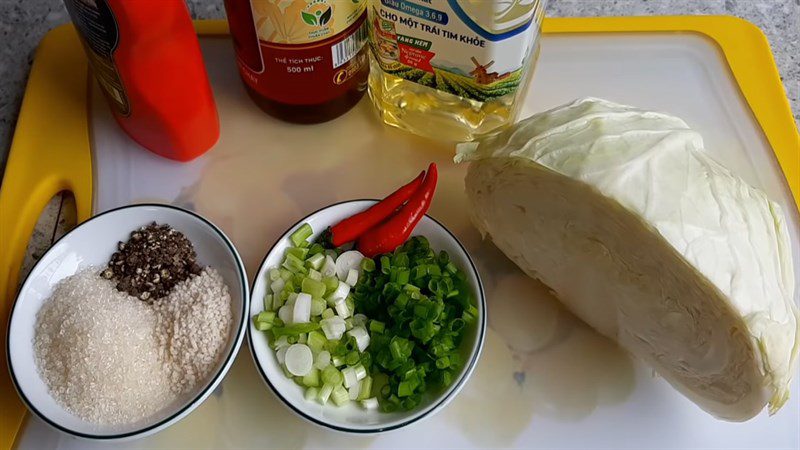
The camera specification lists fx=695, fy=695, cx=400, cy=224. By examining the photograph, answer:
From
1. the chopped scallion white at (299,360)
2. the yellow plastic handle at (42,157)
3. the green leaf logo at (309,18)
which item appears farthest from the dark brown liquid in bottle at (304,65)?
the chopped scallion white at (299,360)

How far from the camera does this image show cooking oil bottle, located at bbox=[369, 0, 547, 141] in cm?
84

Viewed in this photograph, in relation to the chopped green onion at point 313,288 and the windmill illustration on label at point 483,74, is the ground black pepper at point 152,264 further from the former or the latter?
the windmill illustration on label at point 483,74

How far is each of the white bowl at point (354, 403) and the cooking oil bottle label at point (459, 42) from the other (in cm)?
20

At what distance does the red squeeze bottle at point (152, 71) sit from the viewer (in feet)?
2.70

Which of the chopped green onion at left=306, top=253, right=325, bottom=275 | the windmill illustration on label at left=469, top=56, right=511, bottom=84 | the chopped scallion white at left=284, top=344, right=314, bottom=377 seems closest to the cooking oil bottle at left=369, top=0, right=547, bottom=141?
the windmill illustration on label at left=469, top=56, right=511, bottom=84

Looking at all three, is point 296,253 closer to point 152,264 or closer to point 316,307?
point 316,307

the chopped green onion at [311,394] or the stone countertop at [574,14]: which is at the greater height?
the stone countertop at [574,14]

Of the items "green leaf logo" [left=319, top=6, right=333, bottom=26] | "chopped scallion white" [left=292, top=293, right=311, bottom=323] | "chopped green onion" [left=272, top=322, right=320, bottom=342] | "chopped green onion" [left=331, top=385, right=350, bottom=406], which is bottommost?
"chopped green onion" [left=331, top=385, right=350, bottom=406]

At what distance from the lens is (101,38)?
2.79ft

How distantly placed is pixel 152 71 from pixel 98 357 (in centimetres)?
36

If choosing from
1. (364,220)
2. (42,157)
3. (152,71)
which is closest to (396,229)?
(364,220)

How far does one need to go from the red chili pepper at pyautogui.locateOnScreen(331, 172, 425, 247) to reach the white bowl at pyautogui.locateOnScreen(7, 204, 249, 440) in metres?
0.13

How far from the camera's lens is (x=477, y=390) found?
874 millimetres

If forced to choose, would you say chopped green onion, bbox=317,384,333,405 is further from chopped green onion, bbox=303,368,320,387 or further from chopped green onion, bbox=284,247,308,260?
chopped green onion, bbox=284,247,308,260
